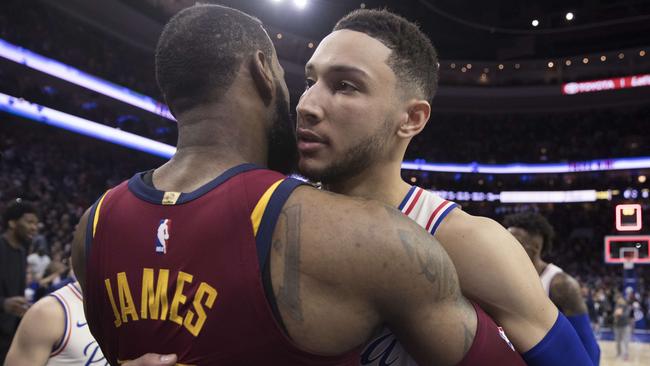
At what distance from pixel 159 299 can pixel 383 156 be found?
2.84 ft

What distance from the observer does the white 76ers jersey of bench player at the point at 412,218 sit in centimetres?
165

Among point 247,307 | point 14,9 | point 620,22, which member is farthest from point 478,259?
point 620,22

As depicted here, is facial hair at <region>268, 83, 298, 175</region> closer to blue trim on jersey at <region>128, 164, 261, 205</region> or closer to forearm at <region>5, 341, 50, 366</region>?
blue trim on jersey at <region>128, 164, 261, 205</region>

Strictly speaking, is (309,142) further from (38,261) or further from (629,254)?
(629,254)

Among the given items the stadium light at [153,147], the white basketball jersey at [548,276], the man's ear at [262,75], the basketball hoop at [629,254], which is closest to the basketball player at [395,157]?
the man's ear at [262,75]

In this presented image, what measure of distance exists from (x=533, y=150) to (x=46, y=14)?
71.5 ft

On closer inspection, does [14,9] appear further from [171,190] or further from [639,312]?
[639,312]

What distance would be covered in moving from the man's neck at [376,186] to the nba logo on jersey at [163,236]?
669mm

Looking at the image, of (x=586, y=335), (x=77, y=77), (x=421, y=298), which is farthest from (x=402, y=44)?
(x=77, y=77)

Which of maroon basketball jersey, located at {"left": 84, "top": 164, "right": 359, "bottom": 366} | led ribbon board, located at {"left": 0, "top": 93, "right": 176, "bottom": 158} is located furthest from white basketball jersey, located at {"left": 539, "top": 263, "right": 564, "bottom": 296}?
led ribbon board, located at {"left": 0, "top": 93, "right": 176, "bottom": 158}

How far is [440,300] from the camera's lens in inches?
52.4

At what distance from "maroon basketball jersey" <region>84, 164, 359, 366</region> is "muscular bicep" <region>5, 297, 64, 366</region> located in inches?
61.2

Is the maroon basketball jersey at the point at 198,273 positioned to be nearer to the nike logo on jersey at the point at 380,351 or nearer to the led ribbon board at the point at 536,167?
the nike logo on jersey at the point at 380,351

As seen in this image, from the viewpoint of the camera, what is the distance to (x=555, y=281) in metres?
4.88
